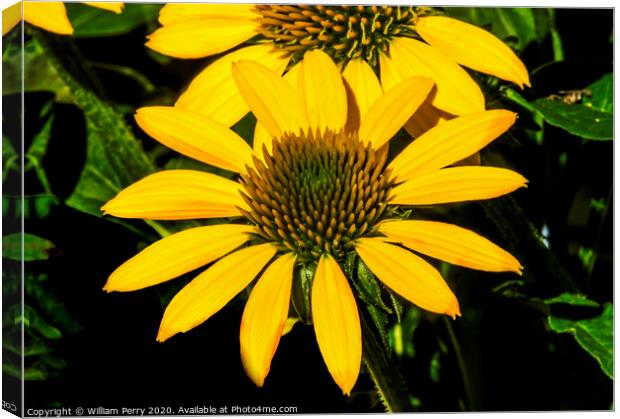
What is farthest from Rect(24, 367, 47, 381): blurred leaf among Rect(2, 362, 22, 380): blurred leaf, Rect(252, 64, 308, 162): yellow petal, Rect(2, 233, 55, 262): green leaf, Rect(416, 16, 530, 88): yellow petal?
Rect(416, 16, 530, 88): yellow petal

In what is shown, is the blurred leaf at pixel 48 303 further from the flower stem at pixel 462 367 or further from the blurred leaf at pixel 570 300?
the blurred leaf at pixel 570 300

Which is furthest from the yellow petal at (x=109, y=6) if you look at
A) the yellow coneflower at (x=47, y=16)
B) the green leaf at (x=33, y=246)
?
the green leaf at (x=33, y=246)

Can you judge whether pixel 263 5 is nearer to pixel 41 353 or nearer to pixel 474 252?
pixel 474 252

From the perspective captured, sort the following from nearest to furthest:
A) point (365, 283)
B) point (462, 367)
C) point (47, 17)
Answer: point (365, 283) → point (47, 17) → point (462, 367)

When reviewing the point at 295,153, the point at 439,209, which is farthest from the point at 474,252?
the point at 295,153

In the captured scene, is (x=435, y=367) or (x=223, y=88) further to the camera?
(x=435, y=367)

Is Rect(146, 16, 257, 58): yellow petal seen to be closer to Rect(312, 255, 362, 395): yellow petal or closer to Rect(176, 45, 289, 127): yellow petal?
Rect(176, 45, 289, 127): yellow petal

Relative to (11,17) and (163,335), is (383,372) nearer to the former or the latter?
(163,335)

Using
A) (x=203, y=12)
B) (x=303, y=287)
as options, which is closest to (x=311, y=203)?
(x=303, y=287)
